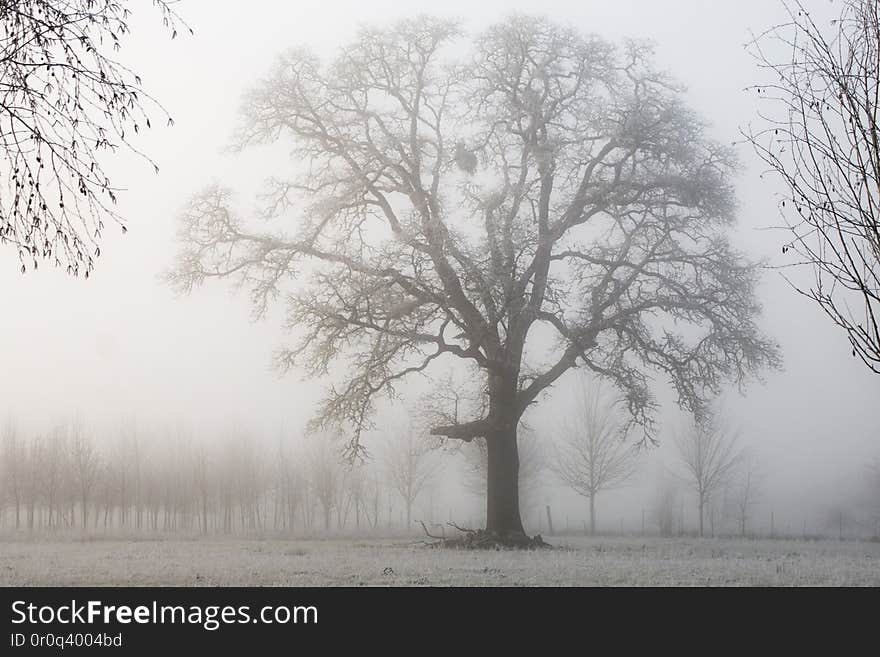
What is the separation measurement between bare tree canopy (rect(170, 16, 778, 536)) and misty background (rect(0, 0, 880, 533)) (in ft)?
0.74

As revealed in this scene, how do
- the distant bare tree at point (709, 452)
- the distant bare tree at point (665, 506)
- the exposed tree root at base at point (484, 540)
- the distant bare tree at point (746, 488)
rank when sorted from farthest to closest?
the distant bare tree at point (665, 506), the distant bare tree at point (746, 488), the distant bare tree at point (709, 452), the exposed tree root at base at point (484, 540)

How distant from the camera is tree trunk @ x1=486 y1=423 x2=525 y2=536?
36.3ft

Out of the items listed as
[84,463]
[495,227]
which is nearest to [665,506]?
[495,227]

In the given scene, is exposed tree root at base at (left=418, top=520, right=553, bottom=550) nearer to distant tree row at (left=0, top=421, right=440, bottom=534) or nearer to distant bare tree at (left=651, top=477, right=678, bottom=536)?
distant tree row at (left=0, top=421, right=440, bottom=534)

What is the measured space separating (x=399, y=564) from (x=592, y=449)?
2812 millimetres

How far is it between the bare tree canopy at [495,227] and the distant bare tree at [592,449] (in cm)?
33

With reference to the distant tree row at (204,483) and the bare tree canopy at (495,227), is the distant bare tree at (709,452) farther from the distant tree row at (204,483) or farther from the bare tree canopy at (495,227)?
the distant tree row at (204,483)

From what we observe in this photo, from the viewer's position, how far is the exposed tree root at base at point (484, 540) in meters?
10.8

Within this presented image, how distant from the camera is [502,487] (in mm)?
11062

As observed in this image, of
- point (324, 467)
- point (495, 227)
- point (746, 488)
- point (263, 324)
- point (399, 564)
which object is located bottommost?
point (399, 564)

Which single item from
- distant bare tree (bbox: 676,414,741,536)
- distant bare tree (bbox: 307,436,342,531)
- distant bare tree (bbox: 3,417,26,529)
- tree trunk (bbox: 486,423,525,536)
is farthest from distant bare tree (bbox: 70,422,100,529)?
distant bare tree (bbox: 676,414,741,536)

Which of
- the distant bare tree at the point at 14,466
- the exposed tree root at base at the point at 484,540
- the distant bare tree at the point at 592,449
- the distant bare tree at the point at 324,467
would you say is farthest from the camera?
the distant bare tree at the point at 592,449

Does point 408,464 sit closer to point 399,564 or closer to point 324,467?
point 324,467

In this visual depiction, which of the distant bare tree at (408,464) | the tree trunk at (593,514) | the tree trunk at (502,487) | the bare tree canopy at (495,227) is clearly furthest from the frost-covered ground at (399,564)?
the bare tree canopy at (495,227)
